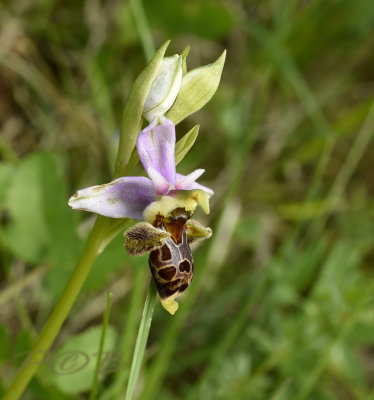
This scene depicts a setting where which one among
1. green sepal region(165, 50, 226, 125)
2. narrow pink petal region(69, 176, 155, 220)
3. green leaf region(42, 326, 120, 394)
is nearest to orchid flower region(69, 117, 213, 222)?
narrow pink petal region(69, 176, 155, 220)

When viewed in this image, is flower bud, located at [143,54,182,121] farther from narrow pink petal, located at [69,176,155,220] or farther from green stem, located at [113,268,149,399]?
green stem, located at [113,268,149,399]

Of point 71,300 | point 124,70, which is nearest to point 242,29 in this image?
point 124,70

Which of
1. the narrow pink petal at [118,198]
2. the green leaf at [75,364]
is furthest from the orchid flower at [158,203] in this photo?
the green leaf at [75,364]

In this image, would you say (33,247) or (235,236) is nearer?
(33,247)

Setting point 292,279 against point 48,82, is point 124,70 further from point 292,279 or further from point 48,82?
point 292,279

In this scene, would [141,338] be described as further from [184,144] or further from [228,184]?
[228,184]

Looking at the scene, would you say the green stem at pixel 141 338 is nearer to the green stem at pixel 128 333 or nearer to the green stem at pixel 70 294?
the green stem at pixel 70 294

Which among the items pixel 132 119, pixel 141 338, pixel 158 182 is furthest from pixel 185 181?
pixel 141 338

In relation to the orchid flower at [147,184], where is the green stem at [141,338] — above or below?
below
